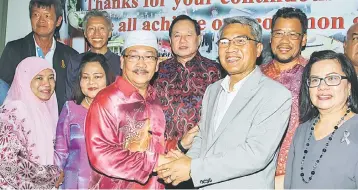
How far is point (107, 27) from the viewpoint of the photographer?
4.10 metres

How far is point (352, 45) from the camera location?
3479mm

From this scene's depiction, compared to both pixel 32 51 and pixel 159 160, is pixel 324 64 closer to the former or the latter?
pixel 159 160

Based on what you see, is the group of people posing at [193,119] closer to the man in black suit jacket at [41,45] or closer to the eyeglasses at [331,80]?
the eyeglasses at [331,80]

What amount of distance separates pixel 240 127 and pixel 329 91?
22.0 inches

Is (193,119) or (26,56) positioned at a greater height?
(26,56)

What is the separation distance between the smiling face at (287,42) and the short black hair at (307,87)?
64 centimetres

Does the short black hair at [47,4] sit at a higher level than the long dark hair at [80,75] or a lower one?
higher

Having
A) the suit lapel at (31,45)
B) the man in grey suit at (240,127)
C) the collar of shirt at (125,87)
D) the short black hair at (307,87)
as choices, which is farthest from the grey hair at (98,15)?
the short black hair at (307,87)

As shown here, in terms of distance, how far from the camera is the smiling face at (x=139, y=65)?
276cm

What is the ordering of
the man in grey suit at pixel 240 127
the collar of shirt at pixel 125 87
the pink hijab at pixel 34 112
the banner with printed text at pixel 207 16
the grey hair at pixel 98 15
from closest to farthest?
1. the man in grey suit at pixel 240 127
2. the collar of shirt at pixel 125 87
3. the pink hijab at pixel 34 112
4. the banner with printed text at pixel 207 16
5. the grey hair at pixel 98 15

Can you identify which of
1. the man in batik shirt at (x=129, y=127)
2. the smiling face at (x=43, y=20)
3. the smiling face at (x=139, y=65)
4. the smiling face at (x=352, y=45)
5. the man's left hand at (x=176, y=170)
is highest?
the smiling face at (x=43, y=20)

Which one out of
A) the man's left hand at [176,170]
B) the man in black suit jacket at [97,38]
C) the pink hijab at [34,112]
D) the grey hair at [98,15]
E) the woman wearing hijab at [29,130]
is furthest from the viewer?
the grey hair at [98,15]

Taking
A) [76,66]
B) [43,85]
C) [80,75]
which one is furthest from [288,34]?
[43,85]

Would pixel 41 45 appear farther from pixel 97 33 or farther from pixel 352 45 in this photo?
pixel 352 45
